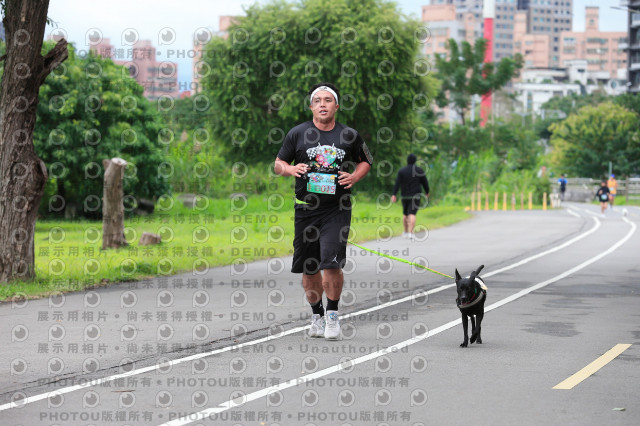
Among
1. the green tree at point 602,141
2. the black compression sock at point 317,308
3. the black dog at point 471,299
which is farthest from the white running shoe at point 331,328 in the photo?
the green tree at point 602,141

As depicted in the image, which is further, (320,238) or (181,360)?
(320,238)


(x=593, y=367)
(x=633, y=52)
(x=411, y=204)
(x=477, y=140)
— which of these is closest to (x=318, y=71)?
(x=411, y=204)

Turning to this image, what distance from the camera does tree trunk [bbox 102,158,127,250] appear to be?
2097 centimetres

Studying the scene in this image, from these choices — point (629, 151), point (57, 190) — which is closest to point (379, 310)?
point (57, 190)

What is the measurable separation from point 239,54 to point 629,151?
159 ft

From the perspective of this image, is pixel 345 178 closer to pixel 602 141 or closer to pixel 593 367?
pixel 593 367

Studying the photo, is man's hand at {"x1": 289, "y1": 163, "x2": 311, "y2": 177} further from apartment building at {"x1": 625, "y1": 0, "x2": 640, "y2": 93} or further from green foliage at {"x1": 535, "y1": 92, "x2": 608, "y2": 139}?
apartment building at {"x1": 625, "y1": 0, "x2": 640, "y2": 93}

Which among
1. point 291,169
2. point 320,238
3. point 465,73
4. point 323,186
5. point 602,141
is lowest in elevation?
point 602,141

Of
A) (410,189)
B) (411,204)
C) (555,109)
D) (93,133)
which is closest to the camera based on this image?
(411,204)

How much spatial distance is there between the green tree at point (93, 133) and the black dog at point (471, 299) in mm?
25893

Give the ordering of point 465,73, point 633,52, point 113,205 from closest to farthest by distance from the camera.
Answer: point 113,205 < point 465,73 < point 633,52

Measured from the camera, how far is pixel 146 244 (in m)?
22.2

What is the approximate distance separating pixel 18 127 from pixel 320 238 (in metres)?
5.83

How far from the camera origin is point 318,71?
42.9m
